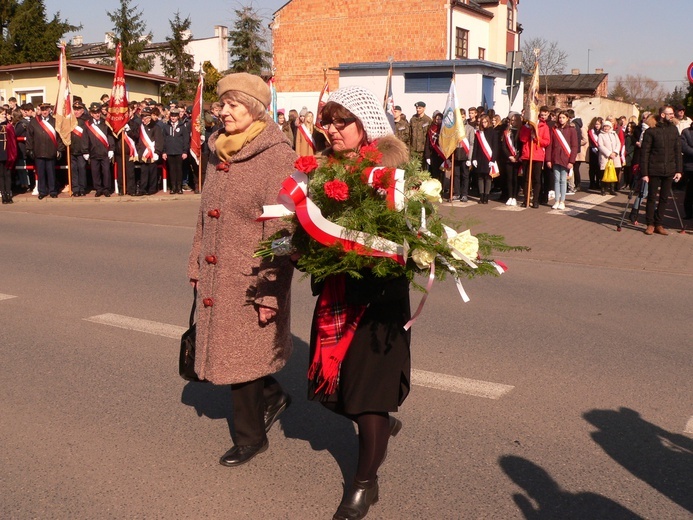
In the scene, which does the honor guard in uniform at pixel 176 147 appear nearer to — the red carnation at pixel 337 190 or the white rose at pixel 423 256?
the red carnation at pixel 337 190

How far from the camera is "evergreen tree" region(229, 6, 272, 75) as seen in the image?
199 ft

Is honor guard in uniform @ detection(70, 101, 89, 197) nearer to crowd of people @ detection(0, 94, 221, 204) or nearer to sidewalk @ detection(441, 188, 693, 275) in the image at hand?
crowd of people @ detection(0, 94, 221, 204)

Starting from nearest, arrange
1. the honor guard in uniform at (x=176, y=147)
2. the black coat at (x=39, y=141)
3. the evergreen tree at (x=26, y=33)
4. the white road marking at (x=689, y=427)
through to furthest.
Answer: the white road marking at (x=689, y=427), the black coat at (x=39, y=141), the honor guard in uniform at (x=176, y=147), the evergreen tree at (x=26, y=33)

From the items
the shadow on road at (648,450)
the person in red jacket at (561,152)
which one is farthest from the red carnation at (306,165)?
the person in red jacket at (561,152)

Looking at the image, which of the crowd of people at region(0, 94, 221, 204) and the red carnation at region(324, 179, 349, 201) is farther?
the crowd of people at region(0, 94, 221, 204)

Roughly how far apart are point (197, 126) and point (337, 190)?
16748mm

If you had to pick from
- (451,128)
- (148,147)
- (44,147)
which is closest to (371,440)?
(451,128)

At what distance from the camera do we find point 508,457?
447 cm

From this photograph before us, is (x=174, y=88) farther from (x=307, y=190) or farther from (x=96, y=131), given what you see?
(x=307, y=190)

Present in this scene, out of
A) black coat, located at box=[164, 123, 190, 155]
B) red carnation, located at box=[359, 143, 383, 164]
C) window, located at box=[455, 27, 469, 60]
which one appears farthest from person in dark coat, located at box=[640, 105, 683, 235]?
window, located at box=[455, 27, 469, 60]

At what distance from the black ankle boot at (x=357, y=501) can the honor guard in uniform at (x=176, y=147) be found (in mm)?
17158

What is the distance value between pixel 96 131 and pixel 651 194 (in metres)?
12.0

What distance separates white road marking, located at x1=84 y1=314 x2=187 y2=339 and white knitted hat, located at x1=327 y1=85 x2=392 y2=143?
12.1ft

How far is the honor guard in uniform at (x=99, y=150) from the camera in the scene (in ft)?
62.3
